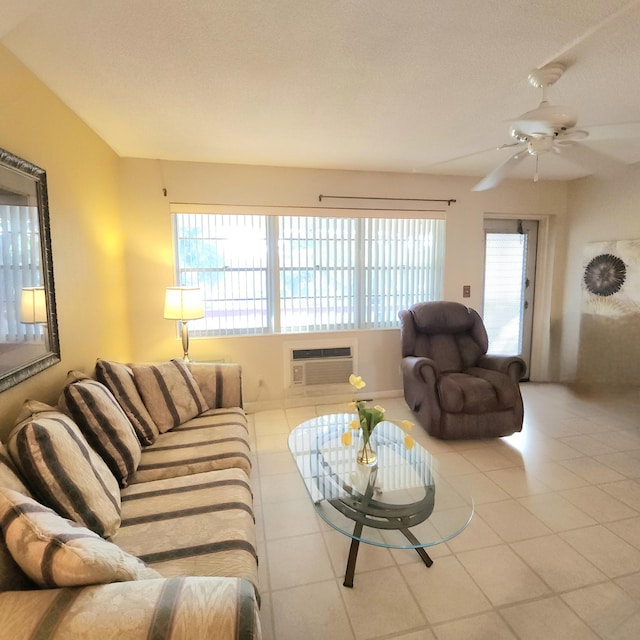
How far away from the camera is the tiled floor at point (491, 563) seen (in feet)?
4.93

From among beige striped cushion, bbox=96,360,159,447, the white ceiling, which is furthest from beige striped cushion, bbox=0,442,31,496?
the white ceiling

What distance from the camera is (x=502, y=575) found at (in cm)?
173

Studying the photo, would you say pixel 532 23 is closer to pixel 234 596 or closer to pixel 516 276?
pixel 234 596

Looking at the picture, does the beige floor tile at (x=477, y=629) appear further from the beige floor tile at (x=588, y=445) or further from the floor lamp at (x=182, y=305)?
the floor lamp at (x=182, y=305)

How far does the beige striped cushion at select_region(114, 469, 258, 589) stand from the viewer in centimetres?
126

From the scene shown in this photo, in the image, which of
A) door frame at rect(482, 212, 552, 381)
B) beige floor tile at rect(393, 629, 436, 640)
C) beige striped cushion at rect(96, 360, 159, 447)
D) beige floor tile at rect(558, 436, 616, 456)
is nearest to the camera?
beige floor tile at rect(393, 629, 436, 640)

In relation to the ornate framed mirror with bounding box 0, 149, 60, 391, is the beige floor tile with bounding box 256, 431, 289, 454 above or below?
below

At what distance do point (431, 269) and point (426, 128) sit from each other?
173cm

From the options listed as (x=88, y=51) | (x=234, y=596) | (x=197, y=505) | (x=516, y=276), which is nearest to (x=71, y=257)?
(x=88, y=51)

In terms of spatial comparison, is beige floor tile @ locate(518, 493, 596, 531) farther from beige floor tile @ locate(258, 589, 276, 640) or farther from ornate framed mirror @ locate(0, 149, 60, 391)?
ornate framed mirror @ locate(0, 149, 60, 391)

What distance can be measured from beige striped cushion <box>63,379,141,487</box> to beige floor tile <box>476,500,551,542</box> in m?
1.87

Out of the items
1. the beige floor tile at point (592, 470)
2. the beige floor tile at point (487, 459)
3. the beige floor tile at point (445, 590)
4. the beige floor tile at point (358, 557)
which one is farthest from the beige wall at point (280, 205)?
the beige floor tile at point (445, 590)

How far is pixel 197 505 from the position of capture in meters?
1.56

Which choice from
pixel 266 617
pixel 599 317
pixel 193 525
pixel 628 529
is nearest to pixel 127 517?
pixel 193 525
